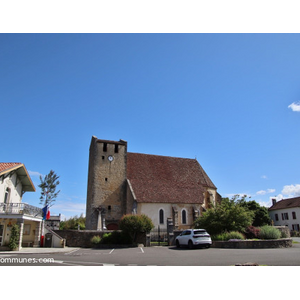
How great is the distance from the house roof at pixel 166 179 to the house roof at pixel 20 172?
1167 cm

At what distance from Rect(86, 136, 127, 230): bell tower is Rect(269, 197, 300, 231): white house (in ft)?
103

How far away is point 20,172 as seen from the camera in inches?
952

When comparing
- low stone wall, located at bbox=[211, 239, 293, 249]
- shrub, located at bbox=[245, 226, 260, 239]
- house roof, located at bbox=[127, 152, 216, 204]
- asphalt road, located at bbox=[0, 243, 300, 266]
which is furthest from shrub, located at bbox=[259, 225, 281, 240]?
house roof, located at bbox=[127, 152, 216, 204]

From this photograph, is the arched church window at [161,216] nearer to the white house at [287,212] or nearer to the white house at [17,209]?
the white house at [17,209]

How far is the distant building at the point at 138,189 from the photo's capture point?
31.2 m

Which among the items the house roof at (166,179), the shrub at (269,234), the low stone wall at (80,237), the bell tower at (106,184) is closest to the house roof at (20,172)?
the low stone wall at (80,237)

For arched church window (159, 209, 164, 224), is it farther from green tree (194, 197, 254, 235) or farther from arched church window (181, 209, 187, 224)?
green tree (194, 197, 254, 235)

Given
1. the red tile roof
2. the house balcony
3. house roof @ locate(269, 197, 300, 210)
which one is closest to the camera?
the house balcony

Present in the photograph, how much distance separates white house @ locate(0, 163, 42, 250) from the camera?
766 inches

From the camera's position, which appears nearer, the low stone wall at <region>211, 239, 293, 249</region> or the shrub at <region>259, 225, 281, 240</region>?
the low stone wall at <region>211, 239, 293, 249</region>

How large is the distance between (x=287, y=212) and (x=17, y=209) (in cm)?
4561

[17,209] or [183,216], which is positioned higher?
[17,209]

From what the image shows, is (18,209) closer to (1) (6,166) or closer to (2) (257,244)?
(1) (6,166)

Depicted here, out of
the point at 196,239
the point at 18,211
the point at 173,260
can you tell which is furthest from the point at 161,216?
the point at 173,260
